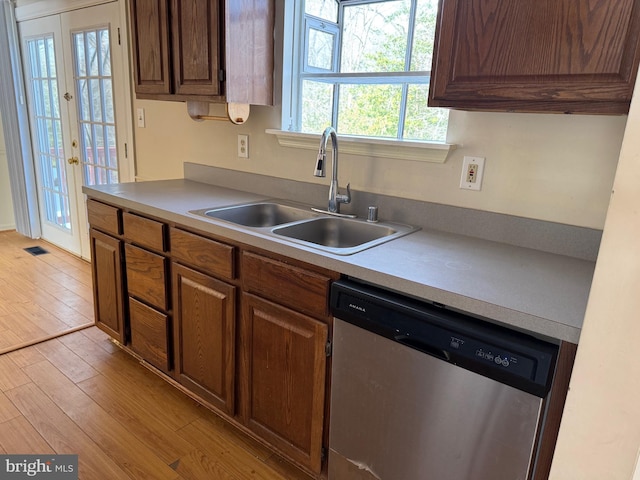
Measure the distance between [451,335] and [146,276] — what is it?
142 centimetres

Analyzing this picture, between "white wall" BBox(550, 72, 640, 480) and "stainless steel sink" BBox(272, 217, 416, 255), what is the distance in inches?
33.9

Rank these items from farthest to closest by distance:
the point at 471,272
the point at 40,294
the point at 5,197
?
the point at 5,197 < the point at 40,294 < the point at 471,272

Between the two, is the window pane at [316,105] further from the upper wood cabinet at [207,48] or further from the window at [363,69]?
the upper wood cabinet at [207,48]

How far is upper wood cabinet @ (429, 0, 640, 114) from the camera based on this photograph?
100 centimetres

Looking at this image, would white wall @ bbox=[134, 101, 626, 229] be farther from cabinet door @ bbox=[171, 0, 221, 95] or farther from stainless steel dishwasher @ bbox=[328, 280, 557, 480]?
stainless steel dishwasher @ bbox=[328, 280, 557, 480]

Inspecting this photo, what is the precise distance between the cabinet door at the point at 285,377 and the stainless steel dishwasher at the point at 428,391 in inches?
2.7

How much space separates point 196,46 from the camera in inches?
74.7

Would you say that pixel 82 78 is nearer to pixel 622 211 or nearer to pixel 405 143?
pixel 405 143

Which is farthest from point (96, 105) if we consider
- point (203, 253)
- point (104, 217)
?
point (203, 253)

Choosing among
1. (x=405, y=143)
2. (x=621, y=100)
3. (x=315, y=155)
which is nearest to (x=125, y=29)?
(x=315, y=155)

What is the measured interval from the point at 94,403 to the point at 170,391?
0.32 m

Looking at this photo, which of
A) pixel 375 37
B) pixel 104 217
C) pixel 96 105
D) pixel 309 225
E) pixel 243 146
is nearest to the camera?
pixel 309 225

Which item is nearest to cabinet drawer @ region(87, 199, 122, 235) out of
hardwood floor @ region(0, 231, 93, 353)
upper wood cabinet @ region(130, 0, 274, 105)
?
upper wood cabinet @ region(130, 0, 274, 105)

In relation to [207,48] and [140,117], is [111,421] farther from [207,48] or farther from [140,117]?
[140,117]
